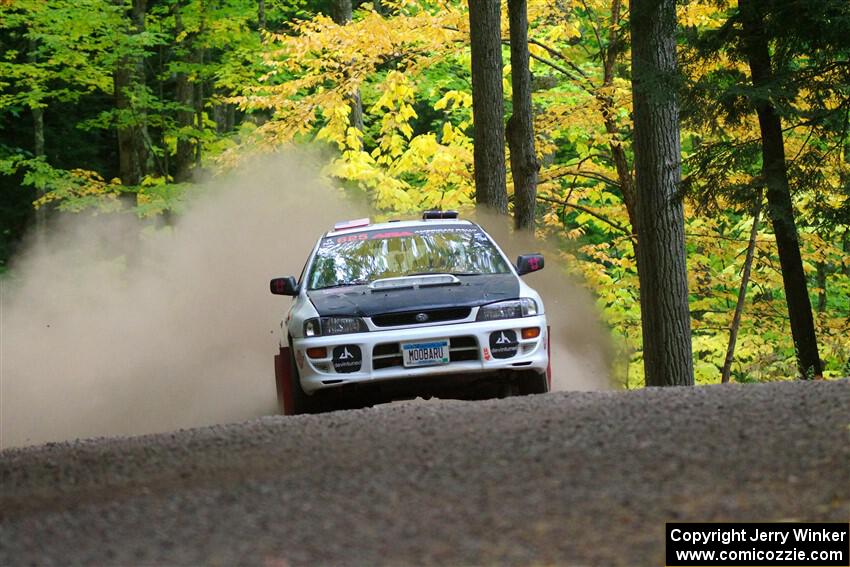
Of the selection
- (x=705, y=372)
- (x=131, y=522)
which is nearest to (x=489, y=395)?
(x=131, y=522)

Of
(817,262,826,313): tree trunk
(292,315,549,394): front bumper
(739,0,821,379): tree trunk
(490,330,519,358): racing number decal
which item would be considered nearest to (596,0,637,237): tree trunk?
(817,262,826,313): tree trunk

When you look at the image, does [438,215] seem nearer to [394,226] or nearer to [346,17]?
[394,226]

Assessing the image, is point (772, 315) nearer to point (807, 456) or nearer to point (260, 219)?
point (260, 219)

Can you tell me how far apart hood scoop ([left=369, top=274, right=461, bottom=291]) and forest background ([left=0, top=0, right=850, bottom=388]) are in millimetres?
3973

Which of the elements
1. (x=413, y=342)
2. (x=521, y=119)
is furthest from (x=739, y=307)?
(x=413, y=342)

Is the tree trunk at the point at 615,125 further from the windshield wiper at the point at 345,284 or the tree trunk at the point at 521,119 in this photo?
the windshield wiper at the point at 345,284

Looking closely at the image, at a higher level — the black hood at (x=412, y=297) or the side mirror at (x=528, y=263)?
the side mirror at (x=528, y=263)

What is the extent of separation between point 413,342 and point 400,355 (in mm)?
164

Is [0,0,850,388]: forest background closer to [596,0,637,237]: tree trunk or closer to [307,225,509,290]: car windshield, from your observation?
[596,0,637,237]: tree trunk

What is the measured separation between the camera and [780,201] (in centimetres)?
1477

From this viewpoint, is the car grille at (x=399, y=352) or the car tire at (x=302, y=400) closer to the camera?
the car grille at (x=399, y=352)

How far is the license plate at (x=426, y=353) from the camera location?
984cm

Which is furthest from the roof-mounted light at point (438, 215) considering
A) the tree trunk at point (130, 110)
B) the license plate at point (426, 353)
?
the tree trunk at point (130, 110)

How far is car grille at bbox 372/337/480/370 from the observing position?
32.4 ft
